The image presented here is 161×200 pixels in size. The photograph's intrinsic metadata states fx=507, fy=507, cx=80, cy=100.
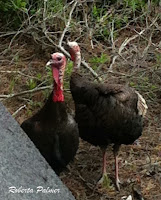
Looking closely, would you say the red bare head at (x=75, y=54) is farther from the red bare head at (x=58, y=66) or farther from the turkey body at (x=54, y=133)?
the turkey body at (x=54, y=133)

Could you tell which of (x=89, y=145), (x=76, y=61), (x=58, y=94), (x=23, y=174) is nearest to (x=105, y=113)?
(x=58, y=94)

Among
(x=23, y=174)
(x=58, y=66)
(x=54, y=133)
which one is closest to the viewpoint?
(x=23, y=174)

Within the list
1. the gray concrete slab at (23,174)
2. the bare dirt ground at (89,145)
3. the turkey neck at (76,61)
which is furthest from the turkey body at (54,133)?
the gray concrete slab at (23,174)

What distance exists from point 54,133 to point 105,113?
0.53 metres

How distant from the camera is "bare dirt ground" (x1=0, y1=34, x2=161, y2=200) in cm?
416

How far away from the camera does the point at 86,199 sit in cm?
399

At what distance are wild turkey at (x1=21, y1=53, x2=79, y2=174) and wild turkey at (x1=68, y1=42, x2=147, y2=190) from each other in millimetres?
352

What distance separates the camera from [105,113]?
3.84 m

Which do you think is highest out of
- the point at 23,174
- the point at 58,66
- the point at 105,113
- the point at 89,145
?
the point at 23,174

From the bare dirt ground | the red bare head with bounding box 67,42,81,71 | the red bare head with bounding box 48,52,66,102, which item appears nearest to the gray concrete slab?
the red bare head with bounding box 48,52,66,102

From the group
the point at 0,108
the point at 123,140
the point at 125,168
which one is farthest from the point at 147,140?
the point at 0,108

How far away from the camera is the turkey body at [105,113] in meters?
3.85

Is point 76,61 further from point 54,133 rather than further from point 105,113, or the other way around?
point 54,133

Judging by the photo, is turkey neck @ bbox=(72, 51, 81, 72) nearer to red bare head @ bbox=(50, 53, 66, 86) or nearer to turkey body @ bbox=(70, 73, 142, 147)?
turkey body @ bbox=(70, 73, 142, 147)
